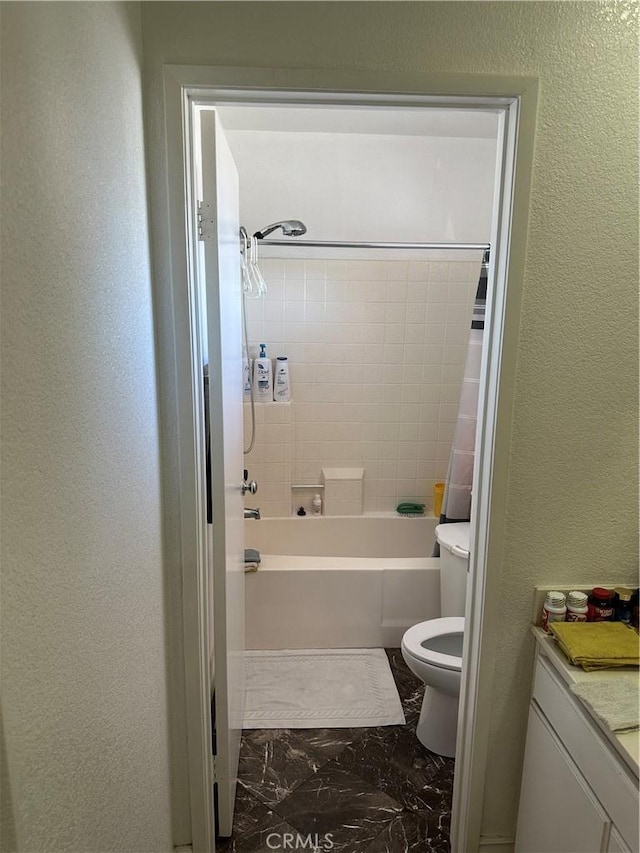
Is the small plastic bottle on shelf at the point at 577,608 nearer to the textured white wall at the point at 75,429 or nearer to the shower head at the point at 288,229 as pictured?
the textured white wall at the point at 75,429

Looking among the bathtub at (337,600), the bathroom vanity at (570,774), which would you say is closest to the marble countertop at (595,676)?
the bathroom vanity at (570,774)

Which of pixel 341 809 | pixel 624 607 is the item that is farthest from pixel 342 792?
pixel 624 607

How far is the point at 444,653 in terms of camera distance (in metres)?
2.21

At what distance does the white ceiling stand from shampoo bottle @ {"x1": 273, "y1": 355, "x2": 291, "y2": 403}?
A: 1120 mm

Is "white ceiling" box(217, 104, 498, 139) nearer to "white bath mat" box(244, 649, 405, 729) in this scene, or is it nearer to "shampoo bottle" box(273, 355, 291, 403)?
"shampoo bottle" box(273, 355, 291, 403)

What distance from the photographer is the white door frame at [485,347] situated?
1268 mm

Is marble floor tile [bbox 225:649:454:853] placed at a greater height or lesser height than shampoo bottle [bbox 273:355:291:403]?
lesser

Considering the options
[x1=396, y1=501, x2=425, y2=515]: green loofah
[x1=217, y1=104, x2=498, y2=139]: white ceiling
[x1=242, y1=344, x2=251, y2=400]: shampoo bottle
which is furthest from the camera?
[x1=396, y1=501, x2=425, y2=515]: green loofah

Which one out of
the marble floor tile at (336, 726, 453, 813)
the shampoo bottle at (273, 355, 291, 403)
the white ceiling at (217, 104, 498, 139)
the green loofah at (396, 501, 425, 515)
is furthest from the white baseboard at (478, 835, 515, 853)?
the white ceiling at (217, 104, 498, 139)

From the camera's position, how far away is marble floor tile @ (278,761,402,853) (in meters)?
1.81

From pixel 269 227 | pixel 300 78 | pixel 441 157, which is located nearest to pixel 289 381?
pixel 269 227

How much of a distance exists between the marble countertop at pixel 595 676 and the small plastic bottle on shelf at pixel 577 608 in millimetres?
82

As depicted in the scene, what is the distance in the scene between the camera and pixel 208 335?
1.46 metres

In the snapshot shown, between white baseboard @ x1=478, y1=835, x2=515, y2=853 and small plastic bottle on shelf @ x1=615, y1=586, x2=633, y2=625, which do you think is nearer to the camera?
small plastic bottle on shelf @ x1=615, y1=586, x2=633, y2=625
